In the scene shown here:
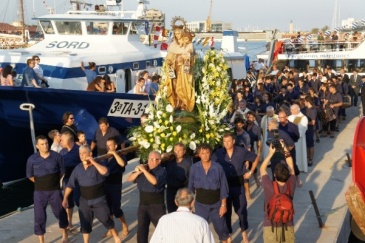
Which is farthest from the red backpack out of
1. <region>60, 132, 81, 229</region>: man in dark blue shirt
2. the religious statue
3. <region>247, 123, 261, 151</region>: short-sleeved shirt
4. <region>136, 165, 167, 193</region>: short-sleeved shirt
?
<region>247, 123, 261, 151</region>: short-sleeved shirt

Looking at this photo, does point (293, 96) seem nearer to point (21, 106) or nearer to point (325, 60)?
point (21, 106)

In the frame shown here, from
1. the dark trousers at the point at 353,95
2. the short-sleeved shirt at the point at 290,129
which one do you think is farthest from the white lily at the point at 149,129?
the dark trousers at the point at 353,95

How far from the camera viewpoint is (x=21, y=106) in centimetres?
1336

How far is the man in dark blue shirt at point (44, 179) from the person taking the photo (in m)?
7.49

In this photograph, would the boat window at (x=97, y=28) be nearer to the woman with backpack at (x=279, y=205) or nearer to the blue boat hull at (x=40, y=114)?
the blue boat hull at (x=40, y=114)

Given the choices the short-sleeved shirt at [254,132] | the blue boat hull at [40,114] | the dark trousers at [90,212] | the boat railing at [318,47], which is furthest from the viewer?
the boat railing at [318,47]

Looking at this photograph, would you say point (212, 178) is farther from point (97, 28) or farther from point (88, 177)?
point (97, 28)

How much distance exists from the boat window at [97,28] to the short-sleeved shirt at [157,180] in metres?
10.5

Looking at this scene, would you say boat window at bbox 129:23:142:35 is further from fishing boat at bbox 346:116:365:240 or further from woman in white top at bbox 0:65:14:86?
fishing boat at bbox 346:116:365:240

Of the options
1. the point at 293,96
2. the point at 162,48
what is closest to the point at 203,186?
the point at 293,96

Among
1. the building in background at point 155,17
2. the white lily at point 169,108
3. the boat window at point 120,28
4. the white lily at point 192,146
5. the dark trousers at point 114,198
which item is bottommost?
the dark trousers at point 114,198

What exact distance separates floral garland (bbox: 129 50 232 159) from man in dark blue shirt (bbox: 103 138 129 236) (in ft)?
1.86

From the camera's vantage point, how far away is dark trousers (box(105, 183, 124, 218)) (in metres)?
8.02

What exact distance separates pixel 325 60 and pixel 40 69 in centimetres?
2080
